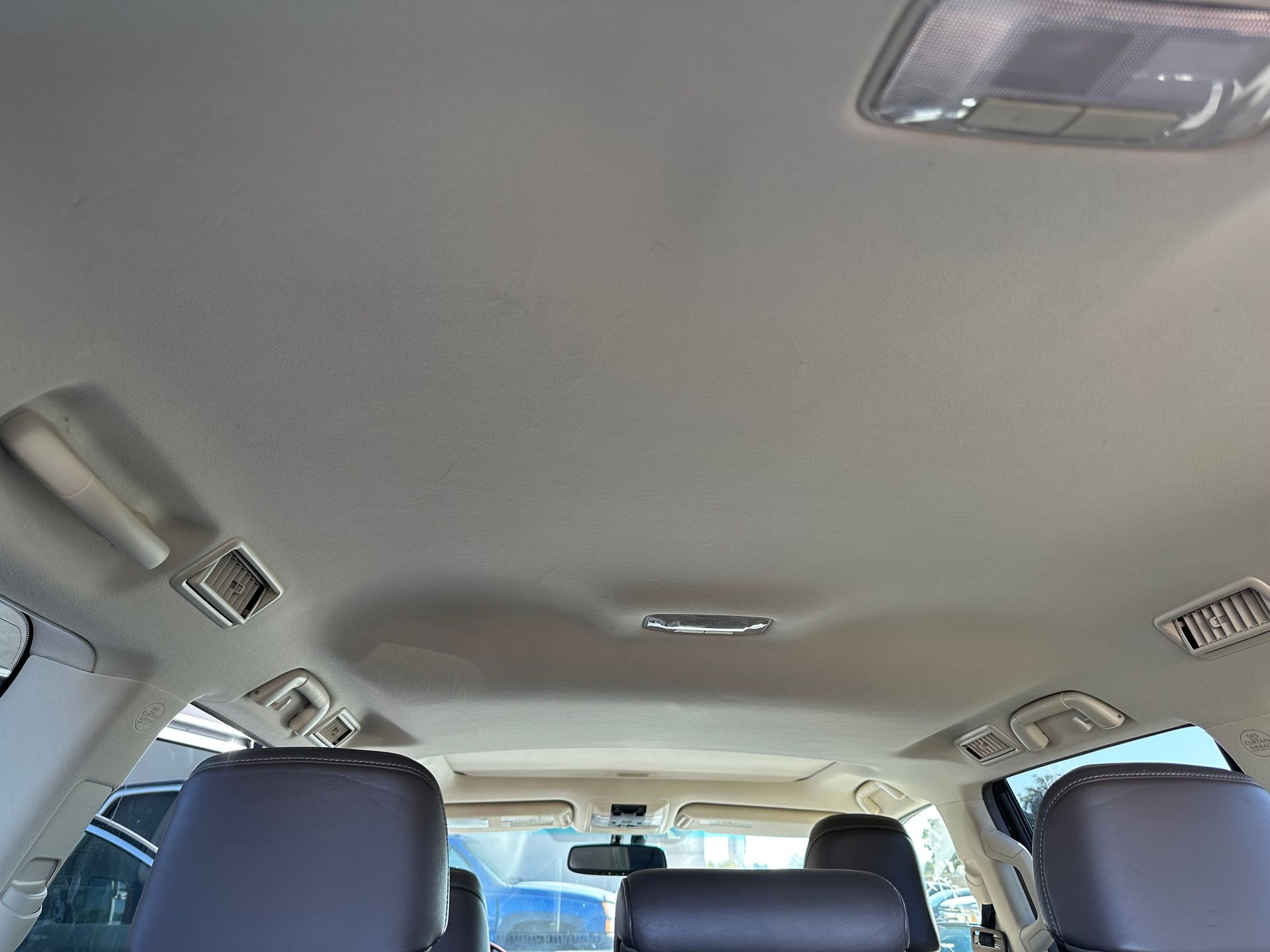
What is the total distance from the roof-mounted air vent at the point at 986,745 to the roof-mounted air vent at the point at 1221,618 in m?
1.84

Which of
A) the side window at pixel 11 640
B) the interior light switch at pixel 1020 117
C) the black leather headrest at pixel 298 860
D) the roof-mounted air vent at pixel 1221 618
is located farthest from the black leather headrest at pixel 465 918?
the interior light switch at pixel 1020 117

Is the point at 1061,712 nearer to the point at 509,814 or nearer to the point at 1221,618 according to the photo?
the point at 1221,618

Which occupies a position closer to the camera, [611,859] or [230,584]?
[230,584]

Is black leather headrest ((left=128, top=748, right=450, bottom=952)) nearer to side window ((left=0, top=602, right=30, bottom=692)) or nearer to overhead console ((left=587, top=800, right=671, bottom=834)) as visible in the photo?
side window ((left=0, top=602, right=30, bottom=692))

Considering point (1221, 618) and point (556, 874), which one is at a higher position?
point (556, 874)

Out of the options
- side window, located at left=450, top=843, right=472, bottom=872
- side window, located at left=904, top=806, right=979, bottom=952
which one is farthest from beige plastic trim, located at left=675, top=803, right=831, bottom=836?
side window, located at left=450, top=843, right=472, bottom=872

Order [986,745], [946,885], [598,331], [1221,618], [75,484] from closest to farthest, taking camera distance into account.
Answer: [598,331]
[75,484]
[1221,618]
[986,745]
[946,885]

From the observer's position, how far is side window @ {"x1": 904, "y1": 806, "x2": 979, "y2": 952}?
664 cm

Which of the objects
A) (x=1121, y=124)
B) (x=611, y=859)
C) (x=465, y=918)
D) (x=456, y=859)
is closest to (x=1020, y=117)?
(x=1121, y=124)

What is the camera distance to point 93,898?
3.76 m

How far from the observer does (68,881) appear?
3449mm

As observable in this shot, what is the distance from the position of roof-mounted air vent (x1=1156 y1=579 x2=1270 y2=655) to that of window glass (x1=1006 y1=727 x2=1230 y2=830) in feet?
1.81

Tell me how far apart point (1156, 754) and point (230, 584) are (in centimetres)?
431

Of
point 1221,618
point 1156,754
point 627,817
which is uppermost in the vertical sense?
point 627,817
